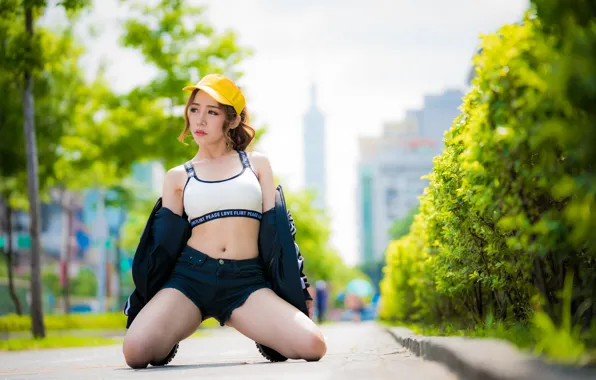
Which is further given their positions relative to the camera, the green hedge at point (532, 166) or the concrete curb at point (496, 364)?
the green hedge at point (532, 166)

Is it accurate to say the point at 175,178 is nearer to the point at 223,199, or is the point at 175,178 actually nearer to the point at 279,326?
the point at 223,199

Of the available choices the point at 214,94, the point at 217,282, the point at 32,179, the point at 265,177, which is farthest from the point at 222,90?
the point at 32,179

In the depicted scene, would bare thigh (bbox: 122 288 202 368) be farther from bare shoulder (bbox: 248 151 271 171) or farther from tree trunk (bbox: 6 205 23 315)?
tree trunk (bbox: 6 205 23 315)

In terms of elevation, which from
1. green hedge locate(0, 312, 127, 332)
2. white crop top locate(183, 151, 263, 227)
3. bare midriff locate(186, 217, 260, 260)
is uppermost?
white crop top locate(183, 151, 263, 227)

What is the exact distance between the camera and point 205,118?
666 centimetres

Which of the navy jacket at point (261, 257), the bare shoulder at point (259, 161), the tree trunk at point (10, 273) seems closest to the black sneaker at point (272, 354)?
the navy jacket at point (261, 257)

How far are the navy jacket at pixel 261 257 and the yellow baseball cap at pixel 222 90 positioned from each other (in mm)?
839

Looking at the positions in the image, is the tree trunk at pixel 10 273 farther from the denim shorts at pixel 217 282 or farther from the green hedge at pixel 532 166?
the green hedge at pixel 532 166

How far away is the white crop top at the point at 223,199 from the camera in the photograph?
6371 mm

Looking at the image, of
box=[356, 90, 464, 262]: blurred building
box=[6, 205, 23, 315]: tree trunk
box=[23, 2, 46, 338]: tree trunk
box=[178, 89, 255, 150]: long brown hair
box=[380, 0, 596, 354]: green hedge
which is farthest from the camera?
box=[356, 90, 464, 262]: blurred building

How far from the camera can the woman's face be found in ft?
21.8

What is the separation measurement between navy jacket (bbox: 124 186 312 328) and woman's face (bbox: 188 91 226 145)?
2.17ft

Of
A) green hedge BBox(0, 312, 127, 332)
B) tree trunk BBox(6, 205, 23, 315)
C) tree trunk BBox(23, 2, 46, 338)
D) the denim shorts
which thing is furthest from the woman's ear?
tree trunk BBox(6, 205, 23, 315)

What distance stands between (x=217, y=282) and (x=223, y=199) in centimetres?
59
